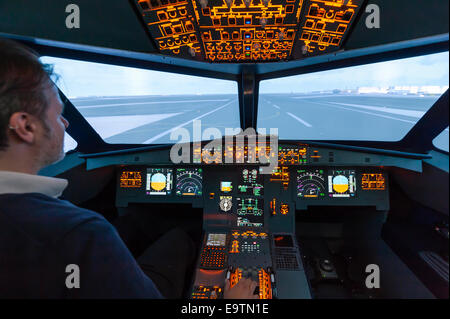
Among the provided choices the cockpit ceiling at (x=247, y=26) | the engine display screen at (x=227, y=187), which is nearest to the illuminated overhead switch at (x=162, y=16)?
the cockpit ceiling at (x=247, y=26)

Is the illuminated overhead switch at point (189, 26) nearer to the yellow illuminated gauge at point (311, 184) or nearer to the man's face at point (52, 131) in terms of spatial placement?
the man's face at point (52, 131)

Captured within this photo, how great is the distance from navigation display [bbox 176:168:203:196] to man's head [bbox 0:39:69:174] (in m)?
2.37

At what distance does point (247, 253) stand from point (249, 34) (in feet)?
6.61

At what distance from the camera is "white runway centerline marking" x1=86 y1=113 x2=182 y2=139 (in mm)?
2748

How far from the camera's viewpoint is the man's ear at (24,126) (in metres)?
0.60

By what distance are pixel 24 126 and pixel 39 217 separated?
27cm

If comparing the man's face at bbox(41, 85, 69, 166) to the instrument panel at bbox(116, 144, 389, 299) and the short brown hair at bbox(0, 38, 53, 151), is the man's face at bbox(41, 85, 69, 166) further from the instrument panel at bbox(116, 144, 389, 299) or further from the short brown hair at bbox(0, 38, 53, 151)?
the instrument panel at bbox(116, 144, 389, 299)

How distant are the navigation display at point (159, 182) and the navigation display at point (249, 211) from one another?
0.93 meters

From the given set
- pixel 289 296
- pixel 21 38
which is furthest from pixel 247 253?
pixel 21 38

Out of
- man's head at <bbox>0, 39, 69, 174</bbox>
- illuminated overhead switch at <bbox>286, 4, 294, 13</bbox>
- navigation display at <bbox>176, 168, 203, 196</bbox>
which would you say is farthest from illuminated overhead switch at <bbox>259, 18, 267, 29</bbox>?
navigation display at <bbox>176, 168, 203, 196</bbox>

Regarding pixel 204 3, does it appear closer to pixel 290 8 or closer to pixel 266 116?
pixel 290 8

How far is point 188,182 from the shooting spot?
305 cm

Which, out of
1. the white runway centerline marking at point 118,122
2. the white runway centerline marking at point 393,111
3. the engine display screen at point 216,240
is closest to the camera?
the white runway centerline marking at point 393,111
